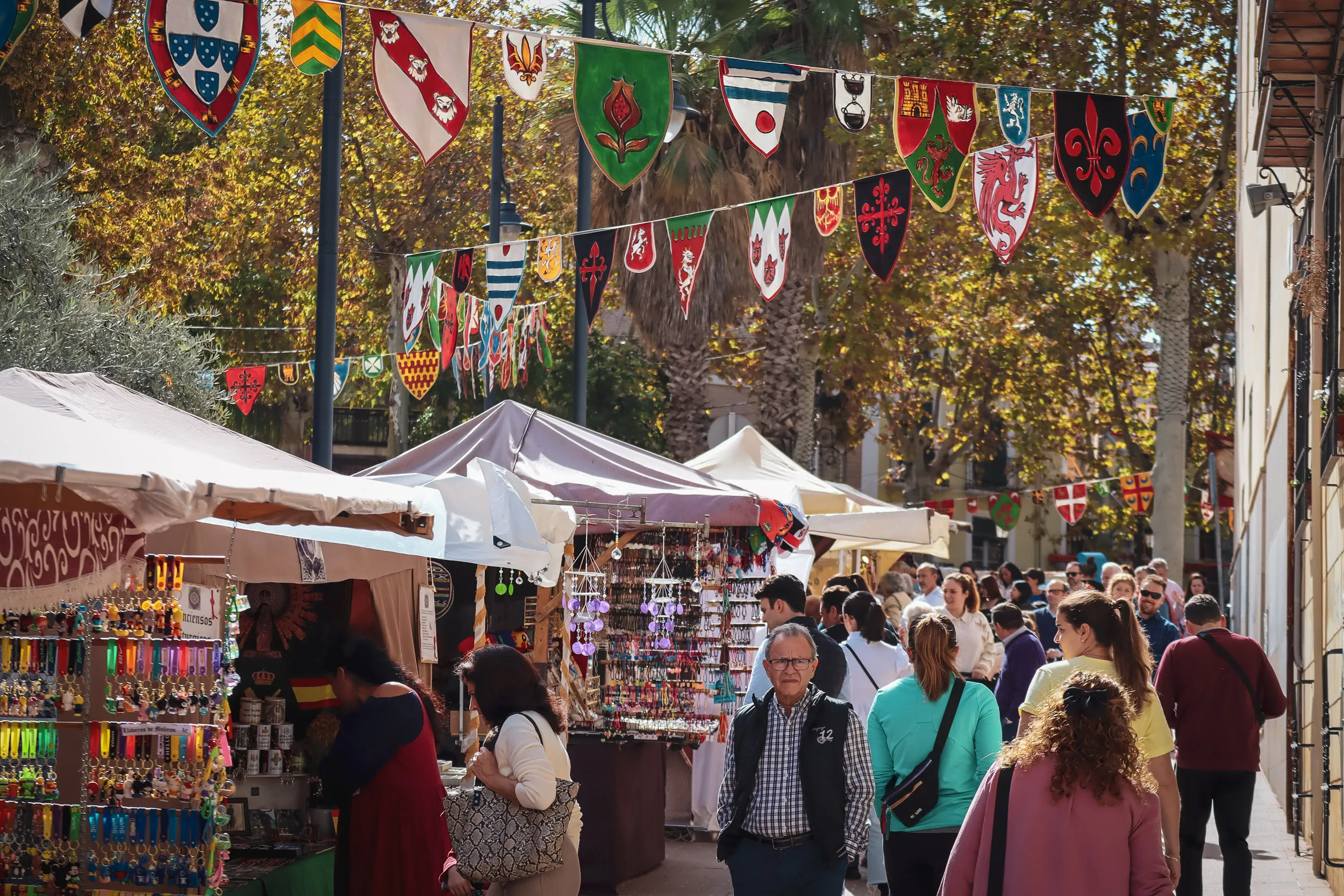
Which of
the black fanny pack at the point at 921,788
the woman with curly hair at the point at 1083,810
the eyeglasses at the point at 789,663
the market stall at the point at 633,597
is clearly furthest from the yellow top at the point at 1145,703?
the market stall at the point at 633,597

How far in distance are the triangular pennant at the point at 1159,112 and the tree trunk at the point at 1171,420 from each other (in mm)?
14720

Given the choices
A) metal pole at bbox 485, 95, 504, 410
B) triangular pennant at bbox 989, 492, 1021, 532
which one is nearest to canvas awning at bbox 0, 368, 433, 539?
metal pole at bbox 485, 95, 504, 410

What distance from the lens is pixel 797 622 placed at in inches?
319

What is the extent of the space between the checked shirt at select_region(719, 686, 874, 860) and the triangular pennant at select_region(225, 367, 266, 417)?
21597 mm

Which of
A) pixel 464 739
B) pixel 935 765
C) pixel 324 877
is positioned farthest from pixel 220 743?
pixel 464 739

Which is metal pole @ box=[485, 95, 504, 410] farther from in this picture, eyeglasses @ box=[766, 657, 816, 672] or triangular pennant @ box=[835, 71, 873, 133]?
eyeglasses @ box=[766, 657, 816, 672]

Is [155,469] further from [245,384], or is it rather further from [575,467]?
[245,384]

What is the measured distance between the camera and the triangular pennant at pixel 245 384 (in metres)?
26.0

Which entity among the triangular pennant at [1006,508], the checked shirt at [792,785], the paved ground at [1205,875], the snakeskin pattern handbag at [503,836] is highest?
the triangular pennant at [1006,508]

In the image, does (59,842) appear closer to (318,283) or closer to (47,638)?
(47,638)

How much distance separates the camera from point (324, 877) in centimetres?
Result: 788

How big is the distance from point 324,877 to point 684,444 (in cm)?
1658

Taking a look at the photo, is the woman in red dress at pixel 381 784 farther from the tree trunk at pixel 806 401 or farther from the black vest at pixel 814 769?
the tree trunk at pixel 806 401

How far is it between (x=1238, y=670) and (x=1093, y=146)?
12.9 ft
